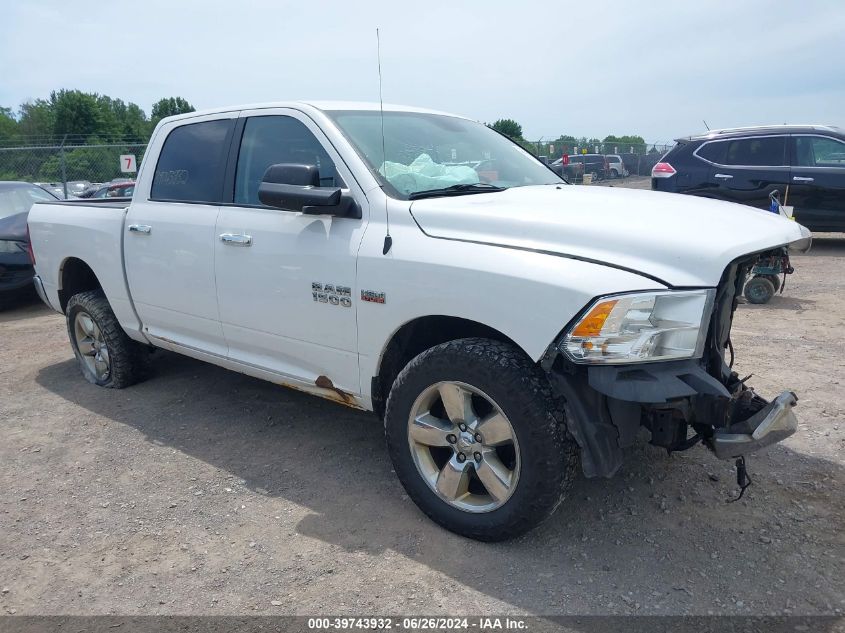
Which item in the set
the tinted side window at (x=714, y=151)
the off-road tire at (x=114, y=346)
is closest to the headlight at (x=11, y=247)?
the off-road tire at (x=114, y=346)

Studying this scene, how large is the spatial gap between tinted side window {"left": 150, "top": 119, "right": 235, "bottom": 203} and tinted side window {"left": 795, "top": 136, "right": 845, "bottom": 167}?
884 centimetres

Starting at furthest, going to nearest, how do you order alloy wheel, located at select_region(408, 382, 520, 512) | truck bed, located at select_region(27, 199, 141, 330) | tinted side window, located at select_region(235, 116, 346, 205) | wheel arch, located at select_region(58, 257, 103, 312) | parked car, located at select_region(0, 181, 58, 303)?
parked car, located at select_region(0, 181, 58, 303)
wheel arch, located at select_region(58, 257, 103, 312)
truck bed, located at select_region(27, 199, 141, 330)
tinted side window, located at select_region(235, 116, 346, 205)
alloy wheel, located at select_region(408, 382, 520, 512)

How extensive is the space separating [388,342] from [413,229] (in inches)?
21.2

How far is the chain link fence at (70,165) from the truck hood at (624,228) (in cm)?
1646

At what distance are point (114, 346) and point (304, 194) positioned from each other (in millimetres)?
2660

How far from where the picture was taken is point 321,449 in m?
4.12

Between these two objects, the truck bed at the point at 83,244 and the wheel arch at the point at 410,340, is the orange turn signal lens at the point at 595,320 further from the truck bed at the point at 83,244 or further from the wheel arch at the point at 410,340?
the truck bed at the point at 83,244

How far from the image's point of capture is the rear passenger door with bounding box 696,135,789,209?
10.0 m

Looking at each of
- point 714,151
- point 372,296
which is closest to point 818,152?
point 714,151

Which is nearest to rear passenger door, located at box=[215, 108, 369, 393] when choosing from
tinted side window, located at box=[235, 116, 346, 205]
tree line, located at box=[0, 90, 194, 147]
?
tinted side window, located at box=[235, 116, 346, 205]

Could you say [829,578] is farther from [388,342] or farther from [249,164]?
[249,164]

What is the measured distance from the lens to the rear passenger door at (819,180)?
981 centimetres

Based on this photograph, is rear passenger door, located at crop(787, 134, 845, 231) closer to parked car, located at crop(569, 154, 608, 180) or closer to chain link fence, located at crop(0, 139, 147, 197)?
parked car, located at crop(569, 154, 608, 180)

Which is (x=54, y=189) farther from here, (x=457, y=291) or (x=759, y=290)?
(x=457, y=291)
